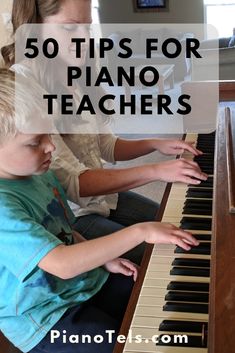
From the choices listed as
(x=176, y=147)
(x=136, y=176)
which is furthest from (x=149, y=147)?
(x=136, y=176)

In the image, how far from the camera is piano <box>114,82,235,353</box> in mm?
572

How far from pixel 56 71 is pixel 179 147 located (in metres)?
0.42

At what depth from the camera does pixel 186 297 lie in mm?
818

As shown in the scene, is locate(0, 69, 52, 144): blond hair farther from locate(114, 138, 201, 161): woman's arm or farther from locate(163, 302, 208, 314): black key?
locate(114, 138, 201, 161): woman's arm

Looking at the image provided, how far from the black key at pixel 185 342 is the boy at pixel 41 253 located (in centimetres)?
16

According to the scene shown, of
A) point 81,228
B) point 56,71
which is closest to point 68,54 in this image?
point 56,71

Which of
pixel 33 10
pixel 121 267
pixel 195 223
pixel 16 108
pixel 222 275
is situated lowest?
pixel 121 267

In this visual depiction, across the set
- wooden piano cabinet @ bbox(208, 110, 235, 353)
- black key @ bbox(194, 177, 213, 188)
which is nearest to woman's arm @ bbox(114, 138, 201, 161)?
black key @ bbox(194, 177, 213, 188)

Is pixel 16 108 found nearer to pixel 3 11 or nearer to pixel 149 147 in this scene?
pixel 149 147

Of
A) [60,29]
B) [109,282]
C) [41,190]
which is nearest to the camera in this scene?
[41,190]

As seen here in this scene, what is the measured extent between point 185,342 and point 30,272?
0.30m

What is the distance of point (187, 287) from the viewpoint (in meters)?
0.84

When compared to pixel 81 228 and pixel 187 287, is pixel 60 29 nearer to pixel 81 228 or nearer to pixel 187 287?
pixel 81 228

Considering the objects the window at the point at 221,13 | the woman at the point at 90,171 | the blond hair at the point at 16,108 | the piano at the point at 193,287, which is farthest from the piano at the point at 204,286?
the window at the point at 221,13
